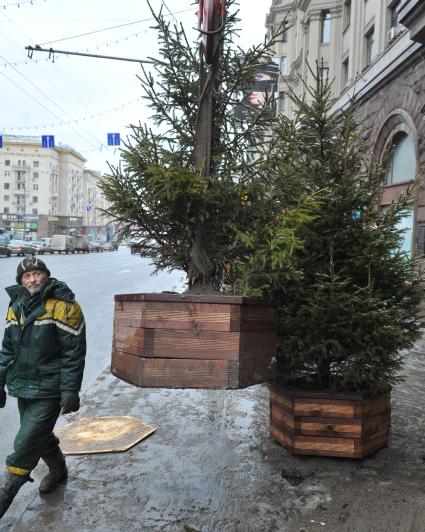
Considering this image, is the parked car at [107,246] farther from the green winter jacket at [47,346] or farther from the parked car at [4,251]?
the green winter jacket at [47,346]

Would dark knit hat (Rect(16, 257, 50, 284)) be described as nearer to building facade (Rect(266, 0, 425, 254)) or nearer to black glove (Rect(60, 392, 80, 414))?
black glove (Rect(60, 392, 80, 414))

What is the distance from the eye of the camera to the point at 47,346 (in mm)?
3244

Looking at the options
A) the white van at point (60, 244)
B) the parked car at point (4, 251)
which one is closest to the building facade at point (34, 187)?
the white van at point (60, 244)

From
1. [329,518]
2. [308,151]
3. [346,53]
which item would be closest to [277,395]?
[329,518]

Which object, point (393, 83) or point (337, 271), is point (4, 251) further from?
point (337, 271)

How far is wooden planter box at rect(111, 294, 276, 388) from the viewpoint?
3039 mm

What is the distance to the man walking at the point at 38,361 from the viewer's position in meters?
3.19

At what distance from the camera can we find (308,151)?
4176 mm

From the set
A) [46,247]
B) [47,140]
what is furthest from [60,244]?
[47,140]

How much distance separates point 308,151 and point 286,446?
233 cm

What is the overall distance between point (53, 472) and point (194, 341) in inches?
58.8

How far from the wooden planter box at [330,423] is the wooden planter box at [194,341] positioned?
94 cm

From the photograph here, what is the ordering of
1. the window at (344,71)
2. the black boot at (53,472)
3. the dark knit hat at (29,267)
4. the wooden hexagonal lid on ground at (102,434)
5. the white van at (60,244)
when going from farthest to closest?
the white van at (60,244) < the window at (344,71) < the wooden hexagonal lid on ground at (102,434) < the black boot at (53,472) < the dark knit hat at (29,267)

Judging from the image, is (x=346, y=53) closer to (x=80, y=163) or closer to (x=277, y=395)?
(x=277, y=395)
